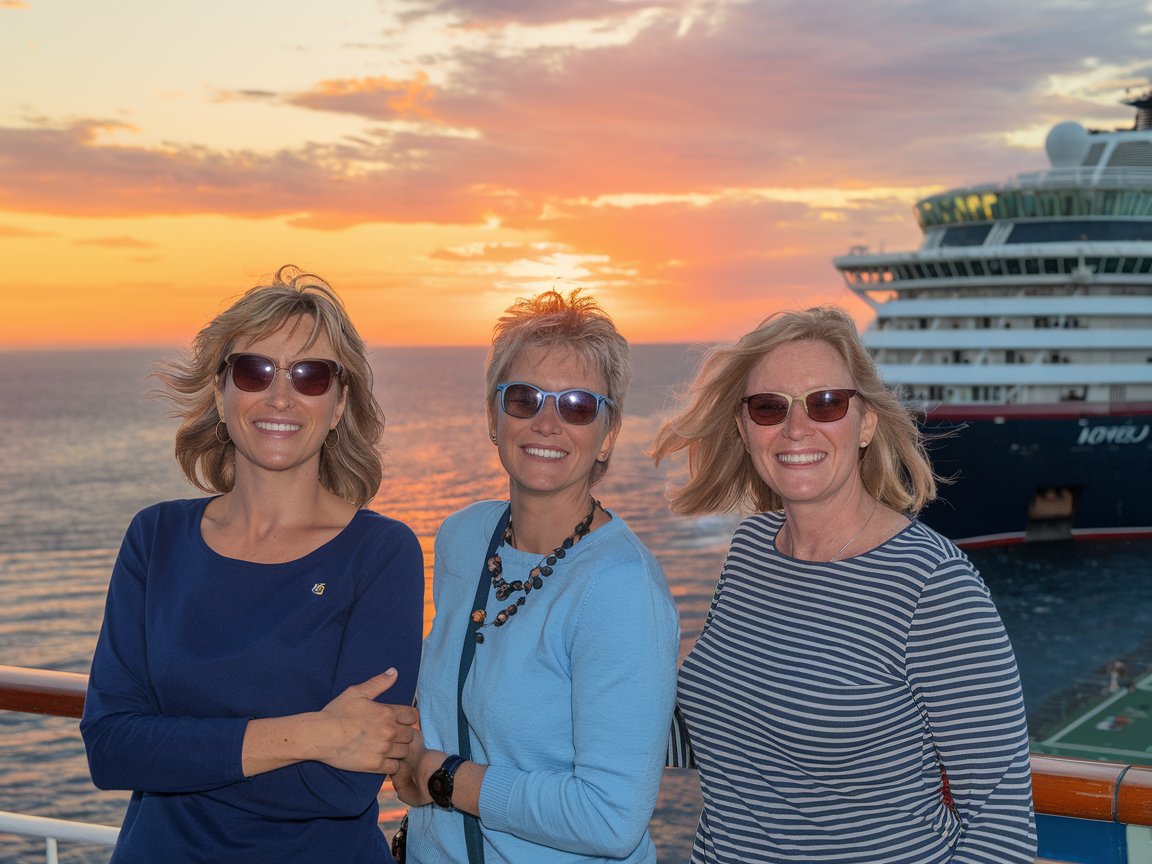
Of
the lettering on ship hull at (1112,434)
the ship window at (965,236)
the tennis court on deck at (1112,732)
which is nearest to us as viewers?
the tennis court on deck at (1112,732)

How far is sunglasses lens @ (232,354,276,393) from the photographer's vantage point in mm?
2320

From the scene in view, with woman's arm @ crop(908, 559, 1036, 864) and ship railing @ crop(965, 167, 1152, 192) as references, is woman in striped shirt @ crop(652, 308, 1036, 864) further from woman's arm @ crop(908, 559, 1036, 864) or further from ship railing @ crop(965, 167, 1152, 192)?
ship railing @ crop(965, 167, 1152, 192)

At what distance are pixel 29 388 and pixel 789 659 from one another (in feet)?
500

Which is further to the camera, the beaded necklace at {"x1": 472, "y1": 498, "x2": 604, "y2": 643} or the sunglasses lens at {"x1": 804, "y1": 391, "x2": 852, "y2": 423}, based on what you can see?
the sunglasses lens at {"x1": 804, "y1": 391, "x2": 852, "y2": 423}

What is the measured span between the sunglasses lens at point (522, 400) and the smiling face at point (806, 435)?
492 millimetres

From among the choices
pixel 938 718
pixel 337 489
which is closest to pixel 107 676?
pixel 337 489

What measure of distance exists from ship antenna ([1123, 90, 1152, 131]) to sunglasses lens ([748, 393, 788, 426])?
4187 centimetres

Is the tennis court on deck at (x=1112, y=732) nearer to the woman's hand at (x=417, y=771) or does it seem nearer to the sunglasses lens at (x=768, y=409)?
the sunglasses lens at (x=768, y=409)

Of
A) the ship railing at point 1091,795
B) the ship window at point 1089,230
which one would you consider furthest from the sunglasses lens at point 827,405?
the ship window at point 1089,230

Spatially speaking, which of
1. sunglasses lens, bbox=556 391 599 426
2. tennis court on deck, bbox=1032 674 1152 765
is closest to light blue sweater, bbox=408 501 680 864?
sunglasses lens, bbox=556 391 599 426

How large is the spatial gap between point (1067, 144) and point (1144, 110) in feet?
19.1

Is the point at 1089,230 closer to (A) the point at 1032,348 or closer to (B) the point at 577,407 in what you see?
(A) the point at 1032,348

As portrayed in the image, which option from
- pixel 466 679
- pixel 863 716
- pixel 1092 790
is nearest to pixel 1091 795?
pixel 1092 790

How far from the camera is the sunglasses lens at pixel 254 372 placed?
2.32m
